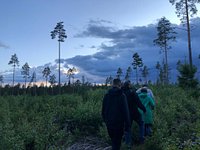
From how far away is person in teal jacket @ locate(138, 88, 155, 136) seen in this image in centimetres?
1118

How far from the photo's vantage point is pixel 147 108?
1122 centimetres

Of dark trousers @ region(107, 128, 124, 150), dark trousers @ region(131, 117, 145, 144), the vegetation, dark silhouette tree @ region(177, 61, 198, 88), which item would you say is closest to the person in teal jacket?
the vegetation

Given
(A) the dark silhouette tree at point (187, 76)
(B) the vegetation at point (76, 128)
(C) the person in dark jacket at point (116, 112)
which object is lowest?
(B) the vegetation at point (76, 128)

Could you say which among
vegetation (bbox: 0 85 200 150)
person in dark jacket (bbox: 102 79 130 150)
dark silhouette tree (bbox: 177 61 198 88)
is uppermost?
dark silhouette tree (bbox: 177 61 198 88)

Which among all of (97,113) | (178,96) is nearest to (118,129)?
→ (97,113)

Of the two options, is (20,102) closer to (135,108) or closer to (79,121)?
(79,121)

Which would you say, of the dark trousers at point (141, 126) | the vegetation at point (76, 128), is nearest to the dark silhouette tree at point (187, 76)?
the vegetation at point (76, 128)

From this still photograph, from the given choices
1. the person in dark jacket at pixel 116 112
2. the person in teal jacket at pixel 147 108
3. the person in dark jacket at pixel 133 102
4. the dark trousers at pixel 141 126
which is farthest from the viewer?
the person in teal jacket at pixel 147 108

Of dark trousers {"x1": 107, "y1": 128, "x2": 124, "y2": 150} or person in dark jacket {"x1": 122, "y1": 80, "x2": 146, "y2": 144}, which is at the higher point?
person in dark jacket {"x1": 122, "y1": 80, "x2": 146, "y2": 144}

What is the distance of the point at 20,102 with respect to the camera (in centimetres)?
2023

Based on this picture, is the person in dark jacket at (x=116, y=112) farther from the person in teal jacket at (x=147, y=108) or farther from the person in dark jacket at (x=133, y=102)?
the person in teal jacket at (x=147, y=108)

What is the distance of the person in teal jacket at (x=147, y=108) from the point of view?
11.2m

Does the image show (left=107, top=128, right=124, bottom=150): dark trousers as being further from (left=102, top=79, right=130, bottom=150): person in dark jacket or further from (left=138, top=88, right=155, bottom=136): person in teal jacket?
(left=138, top=88, right=155, bottom=136): person in teal jacket

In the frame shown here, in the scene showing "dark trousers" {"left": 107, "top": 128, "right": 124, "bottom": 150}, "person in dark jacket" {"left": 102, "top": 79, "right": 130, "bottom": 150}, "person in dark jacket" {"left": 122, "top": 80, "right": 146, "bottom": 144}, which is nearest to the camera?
"person in dark jacket" {"left": 102, "top": 79, "right": 130, "bottom": 150}
